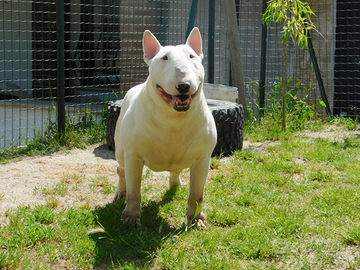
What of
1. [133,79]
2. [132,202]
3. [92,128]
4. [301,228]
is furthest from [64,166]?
[133,79]

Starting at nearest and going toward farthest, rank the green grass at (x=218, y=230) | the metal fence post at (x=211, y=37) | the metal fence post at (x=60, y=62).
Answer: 1. the green grass at (x=218, y=230)
2. the metal fence post at (x=60, y=62)
3. the metal fence post at (x=211, y=37)

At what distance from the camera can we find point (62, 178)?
5.01 m

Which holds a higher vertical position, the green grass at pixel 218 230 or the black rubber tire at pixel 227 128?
the black rubber tire at pixel 227 128

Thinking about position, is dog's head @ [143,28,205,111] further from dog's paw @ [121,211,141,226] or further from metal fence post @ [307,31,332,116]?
metal fence post @ [307,31,332,116]

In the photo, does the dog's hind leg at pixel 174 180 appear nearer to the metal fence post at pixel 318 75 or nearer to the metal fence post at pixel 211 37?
the metal fence post at pixel 211 37

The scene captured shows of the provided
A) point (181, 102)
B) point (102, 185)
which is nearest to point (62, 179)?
point (102, 185)

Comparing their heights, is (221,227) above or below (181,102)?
below

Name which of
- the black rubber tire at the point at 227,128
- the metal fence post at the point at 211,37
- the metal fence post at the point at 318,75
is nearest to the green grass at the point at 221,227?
the black rubber tire at the point at 227,128

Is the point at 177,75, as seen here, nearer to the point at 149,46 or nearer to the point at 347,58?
the point at 149,46

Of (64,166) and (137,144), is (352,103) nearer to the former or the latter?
(64,166)

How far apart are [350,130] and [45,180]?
4.86 meters

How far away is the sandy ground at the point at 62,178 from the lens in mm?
4410

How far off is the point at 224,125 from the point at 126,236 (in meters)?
2.75

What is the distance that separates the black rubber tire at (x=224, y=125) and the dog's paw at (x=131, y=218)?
2250mm
